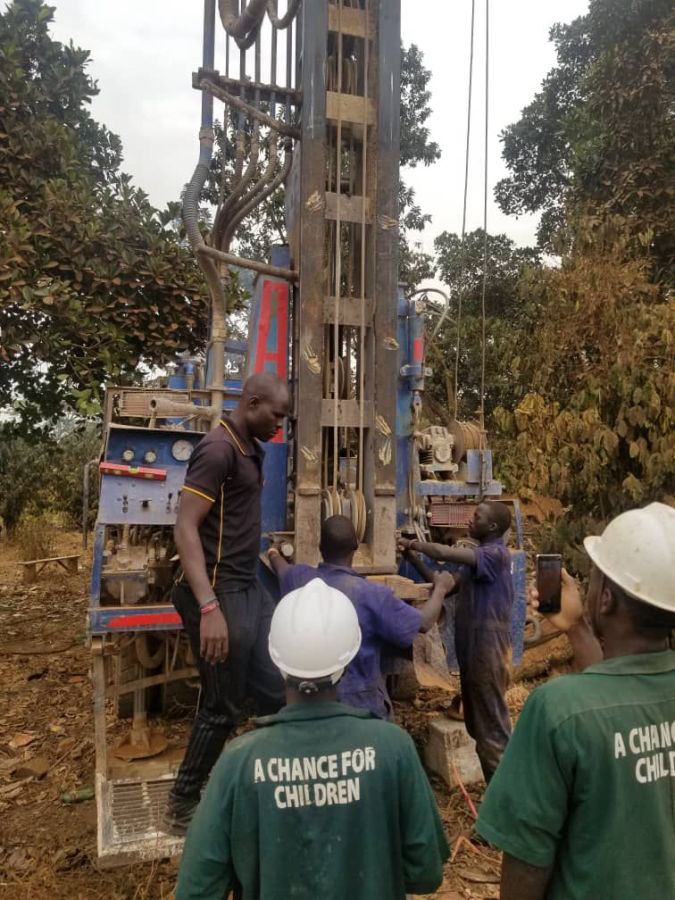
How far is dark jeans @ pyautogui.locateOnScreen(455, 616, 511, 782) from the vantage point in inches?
138

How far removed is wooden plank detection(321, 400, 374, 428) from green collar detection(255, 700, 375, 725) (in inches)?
92.3

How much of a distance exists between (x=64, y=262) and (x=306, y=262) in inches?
129

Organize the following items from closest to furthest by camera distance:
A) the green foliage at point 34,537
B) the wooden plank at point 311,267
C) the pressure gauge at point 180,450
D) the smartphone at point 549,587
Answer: the smartphone at point 549,587 → the pressure gauge at point 180,450 → the wooden plank at point 311,267 → the green foliage at point 34,537

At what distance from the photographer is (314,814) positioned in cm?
156

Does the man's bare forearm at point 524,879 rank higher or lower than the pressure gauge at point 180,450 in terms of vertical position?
lower

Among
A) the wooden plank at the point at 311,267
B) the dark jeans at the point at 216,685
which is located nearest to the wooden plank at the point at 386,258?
the wooden plank at the point at 311,267

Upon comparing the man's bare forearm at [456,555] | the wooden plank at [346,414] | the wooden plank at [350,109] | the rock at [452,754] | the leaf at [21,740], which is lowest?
the leaf at [21,740]

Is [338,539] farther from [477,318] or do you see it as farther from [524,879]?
[477,318]

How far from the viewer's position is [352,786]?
157cm

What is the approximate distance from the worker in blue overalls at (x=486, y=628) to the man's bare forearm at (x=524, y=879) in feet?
6.78

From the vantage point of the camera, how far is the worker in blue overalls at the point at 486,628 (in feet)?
11.4

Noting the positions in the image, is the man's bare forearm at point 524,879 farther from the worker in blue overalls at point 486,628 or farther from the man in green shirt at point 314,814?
the worker in blue overalls at point 486,628

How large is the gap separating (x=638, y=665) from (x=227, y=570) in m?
1.84

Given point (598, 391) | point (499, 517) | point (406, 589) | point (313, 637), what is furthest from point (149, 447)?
point (598, 391)
